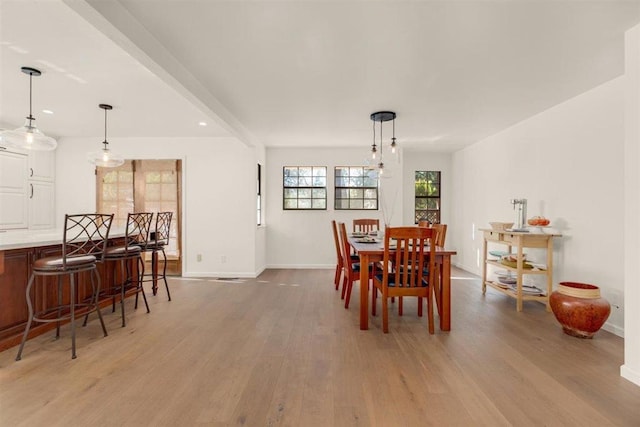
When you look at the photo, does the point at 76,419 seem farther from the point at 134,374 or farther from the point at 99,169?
the point at 99,169

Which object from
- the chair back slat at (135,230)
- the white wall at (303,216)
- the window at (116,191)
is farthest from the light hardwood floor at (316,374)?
the white wall at (303,216)

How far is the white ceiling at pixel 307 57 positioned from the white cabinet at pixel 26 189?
745 mm

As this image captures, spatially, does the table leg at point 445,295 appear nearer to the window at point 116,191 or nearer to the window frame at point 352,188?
the window frame at point 352,188

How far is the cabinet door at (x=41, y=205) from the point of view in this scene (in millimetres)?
4918

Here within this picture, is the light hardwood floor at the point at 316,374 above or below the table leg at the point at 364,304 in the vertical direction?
below

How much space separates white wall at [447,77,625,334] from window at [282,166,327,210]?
3.00 meters

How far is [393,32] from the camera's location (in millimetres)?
2172

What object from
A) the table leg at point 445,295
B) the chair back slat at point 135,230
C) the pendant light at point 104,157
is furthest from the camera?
the pendant light at point 104,157

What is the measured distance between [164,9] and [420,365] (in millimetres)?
2895

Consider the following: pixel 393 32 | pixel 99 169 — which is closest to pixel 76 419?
pixel 393 32

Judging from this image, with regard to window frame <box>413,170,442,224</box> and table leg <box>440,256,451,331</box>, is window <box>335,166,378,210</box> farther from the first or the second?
table leg <box>440,256,451,331</box>

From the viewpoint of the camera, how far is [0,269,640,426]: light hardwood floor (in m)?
1.71

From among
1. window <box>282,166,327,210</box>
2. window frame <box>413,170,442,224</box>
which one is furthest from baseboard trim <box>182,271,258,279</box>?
window frame <box>413,170,442,224</box>

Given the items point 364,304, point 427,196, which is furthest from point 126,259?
point 427,196
